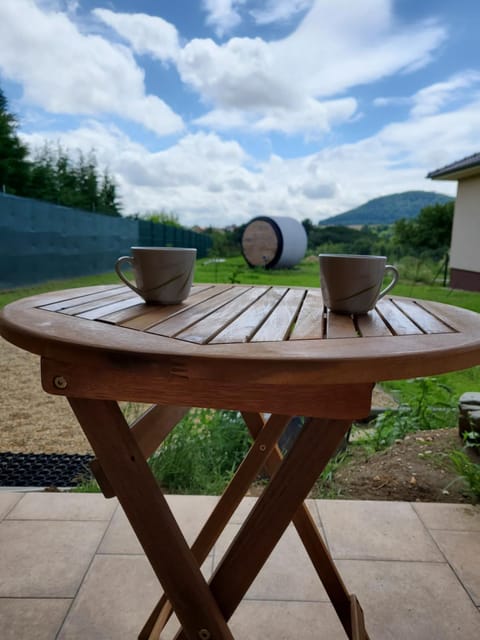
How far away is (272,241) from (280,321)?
19.0ft

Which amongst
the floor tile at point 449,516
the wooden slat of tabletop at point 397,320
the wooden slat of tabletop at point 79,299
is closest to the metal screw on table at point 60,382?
the wooden slat of tabletop at point 79,299

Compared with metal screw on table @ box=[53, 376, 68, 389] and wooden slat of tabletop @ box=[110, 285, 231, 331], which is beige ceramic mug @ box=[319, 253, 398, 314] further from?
metal screw on table @ box=[53, 376, 68, 389]

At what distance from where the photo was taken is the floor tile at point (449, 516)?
157 centimetres

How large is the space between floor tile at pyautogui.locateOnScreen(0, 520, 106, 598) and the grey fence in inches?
94.0

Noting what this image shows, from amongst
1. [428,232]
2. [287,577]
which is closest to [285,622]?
[287,577]

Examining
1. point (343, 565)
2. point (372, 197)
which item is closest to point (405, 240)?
point (372, 197)

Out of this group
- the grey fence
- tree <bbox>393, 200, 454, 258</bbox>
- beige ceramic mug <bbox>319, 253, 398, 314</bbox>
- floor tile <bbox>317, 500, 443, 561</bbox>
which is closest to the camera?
beige ceramic mug <bbox>319, 253, 398, 314</bbox>

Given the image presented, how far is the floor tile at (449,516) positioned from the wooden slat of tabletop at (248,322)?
1.04 metres

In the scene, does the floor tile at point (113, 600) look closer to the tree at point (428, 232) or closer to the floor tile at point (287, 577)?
the floor tile at point (287, 577)

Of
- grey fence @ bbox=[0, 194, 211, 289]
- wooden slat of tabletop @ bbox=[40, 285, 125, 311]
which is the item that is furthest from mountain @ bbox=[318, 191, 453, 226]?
wooden slat of tabletop @ bbox=[40, 285, 125, 311]

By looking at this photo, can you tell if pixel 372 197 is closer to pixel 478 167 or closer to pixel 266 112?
pixel 478 167

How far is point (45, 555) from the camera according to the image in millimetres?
1381

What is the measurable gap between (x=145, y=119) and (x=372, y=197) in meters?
1.98

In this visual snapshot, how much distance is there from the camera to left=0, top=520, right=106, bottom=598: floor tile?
125 centimetres
